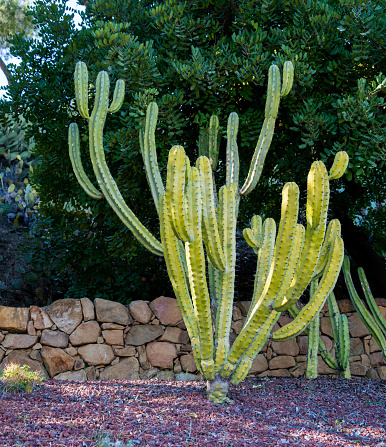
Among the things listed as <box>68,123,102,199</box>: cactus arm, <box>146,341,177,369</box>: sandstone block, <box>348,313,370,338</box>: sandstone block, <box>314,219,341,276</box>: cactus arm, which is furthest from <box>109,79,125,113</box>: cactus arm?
<box>348,313,370,338</box>: sandstone block

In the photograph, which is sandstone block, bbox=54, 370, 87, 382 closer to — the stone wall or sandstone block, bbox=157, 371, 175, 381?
the stone wall

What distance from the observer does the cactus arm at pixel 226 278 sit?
4004 mm

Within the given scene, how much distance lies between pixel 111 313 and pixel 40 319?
2.71 ft

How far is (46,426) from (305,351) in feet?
14.1

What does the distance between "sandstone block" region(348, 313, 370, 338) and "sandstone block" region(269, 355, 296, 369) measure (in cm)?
103

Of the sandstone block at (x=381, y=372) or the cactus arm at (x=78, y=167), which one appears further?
the sandstone block at (x=381, y=372)

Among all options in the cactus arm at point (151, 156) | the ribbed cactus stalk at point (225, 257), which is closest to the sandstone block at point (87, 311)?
the ribbed cactus stalk at point (225, 257)

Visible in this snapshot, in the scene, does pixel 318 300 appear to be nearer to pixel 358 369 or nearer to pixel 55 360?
pixel 55 360

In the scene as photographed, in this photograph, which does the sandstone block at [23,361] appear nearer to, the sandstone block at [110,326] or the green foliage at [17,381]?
the sandstone block at [110,326]

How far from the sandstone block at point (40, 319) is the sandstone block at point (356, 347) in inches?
161

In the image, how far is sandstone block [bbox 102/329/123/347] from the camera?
587cm

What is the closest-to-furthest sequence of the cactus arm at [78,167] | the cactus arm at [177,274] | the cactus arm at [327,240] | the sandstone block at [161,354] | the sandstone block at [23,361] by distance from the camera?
the cactus arm at [177,274], the cactus arm at [327,240], the cactus arm at [78,167], the sandstone block at [23,361], the sandstone block at [161,354]

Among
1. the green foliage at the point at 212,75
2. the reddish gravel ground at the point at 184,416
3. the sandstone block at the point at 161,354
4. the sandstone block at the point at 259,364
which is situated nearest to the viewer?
the reddish gravel ground at the point at 184,416

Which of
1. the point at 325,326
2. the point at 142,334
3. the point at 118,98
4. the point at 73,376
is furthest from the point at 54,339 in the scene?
the point at 325,326
